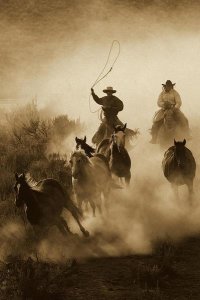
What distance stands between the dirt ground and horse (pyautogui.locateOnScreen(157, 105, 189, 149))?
298 inches

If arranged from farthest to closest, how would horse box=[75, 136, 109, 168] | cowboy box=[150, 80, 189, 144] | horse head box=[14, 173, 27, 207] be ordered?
cowboy box=[150, 80, 189, 144] < horse box=[75, 136, 109, 168] < horse head box=[14, 173, 27, 207]

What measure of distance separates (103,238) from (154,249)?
1352 millimetres

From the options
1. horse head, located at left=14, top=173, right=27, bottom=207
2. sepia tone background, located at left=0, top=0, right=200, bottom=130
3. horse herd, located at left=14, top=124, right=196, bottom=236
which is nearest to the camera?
horse head, located at left=14, top=173, right=27, bottom=207

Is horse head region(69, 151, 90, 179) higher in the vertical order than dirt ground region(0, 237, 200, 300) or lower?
higher

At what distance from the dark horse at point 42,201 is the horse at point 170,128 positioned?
7207 mm

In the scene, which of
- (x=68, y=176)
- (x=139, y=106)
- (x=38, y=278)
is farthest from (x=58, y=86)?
(x=38, y=278)

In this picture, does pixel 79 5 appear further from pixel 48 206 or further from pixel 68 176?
pixel 48 206

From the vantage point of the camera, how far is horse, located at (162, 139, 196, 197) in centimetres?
1369

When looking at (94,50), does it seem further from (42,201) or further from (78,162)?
(42,201)

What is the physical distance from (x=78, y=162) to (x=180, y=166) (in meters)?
2.81

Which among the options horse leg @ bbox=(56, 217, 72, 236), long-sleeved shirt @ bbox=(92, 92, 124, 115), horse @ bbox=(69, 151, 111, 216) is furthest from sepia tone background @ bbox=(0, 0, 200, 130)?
horse leg @ bbox=(56, 217, 72, 236)

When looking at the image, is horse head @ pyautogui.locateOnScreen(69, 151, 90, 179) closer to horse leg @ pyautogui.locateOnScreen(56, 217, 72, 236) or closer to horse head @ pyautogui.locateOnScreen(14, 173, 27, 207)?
horse leg @ pyautogui.locateOnScreen(56, 217, 72, 236)

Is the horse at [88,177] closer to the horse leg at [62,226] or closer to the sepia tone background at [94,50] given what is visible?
the horse leg at [62,226]

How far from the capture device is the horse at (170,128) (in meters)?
18.4
